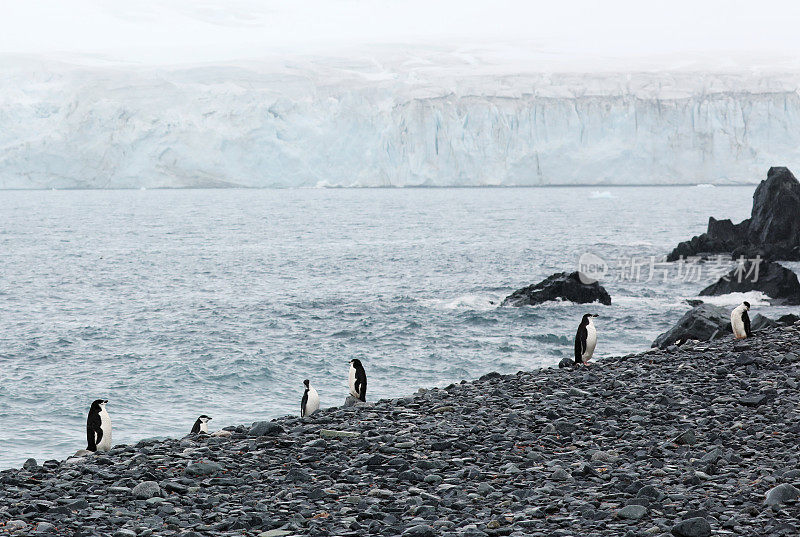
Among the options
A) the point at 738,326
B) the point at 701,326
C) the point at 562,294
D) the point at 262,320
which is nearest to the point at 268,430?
the point at 738,326

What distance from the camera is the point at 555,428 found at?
809cm

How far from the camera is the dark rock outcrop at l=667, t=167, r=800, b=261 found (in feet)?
114

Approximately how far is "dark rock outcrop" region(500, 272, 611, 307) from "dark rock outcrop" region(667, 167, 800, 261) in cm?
1028

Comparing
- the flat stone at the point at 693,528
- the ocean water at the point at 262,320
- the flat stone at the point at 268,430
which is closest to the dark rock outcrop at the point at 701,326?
the ocean water at the point at 262,320

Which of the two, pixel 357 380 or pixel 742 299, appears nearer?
pixel 357 380

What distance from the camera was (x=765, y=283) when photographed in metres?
25.7

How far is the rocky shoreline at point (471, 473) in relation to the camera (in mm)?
5438

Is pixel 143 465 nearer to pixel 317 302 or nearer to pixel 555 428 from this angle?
pixel 555 428

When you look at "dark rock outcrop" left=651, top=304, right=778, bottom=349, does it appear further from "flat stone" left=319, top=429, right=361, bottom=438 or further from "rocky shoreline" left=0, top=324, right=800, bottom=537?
"flat stone" left=319, top=429, right=361, bottom=438

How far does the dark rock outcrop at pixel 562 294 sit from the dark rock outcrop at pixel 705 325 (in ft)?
28.7

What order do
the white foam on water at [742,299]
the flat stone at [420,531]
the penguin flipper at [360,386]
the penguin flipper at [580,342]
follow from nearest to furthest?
the flat stone at [420,531]
the penguin flipper at [360,386]
the penguin flipper at [580,342]
the white foam on water at [742,299]

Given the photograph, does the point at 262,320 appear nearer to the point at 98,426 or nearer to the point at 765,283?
the point at 98,426

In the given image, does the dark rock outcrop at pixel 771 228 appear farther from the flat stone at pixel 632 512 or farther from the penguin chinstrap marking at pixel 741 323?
the flat stone at pixel 632 512

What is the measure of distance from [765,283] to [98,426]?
850 inches
